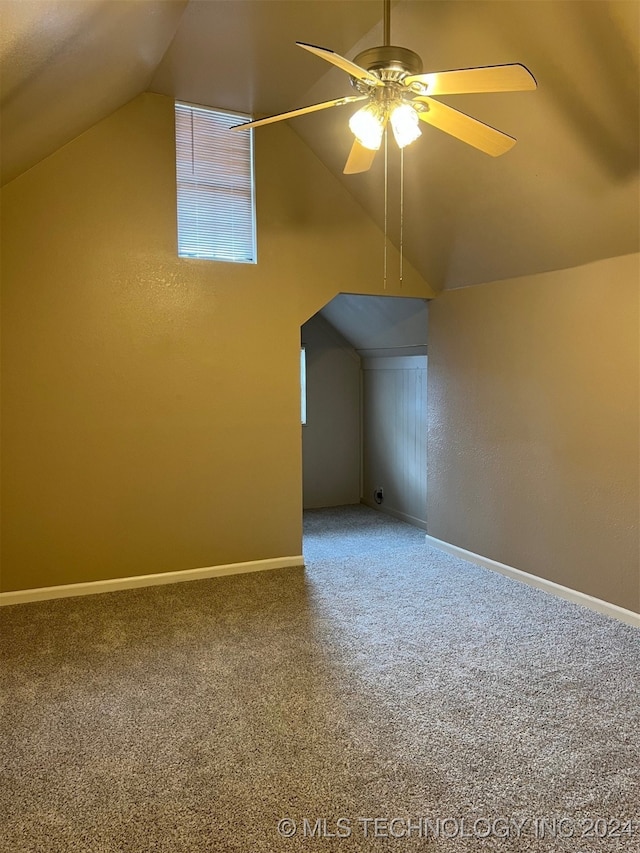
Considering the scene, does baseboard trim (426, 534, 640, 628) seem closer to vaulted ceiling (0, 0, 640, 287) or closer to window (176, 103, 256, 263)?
vaulted ceiling (0, 0, 640, 287)

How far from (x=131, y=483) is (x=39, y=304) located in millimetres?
1207

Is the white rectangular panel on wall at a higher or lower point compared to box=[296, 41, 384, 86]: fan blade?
Answer: lower

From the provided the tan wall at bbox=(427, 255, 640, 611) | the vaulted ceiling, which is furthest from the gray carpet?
the vaulted ceiling

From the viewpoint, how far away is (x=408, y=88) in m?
2.04

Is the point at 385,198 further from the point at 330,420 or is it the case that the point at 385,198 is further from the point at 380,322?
the point at 330,420

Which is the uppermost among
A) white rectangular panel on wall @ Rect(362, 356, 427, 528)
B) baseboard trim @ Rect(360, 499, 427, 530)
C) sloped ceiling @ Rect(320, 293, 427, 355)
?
sloped ceiling @ Rect(320, 293, 427, 355)

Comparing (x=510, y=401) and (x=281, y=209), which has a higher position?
(x=281, y=209)

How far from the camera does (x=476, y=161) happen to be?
3223 millimetres

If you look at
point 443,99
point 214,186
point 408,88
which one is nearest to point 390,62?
point 408,88

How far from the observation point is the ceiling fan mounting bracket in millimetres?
1948

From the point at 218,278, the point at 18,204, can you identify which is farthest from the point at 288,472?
the point at 18,204

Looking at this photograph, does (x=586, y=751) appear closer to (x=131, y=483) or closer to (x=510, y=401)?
(x=510, y=401)

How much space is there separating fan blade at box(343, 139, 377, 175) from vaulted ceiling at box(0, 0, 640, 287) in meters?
0.63

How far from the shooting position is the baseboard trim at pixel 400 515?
5.36 meters
